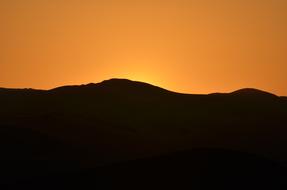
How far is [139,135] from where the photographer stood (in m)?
55.9

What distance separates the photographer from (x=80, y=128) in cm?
5247

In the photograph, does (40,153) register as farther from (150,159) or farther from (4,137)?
(150,159)

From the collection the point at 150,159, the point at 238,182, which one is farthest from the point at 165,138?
the point at 238,182

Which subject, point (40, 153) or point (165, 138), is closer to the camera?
point (40, 153)

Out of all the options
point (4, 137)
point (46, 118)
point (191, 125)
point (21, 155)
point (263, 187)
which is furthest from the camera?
point (191, 125)

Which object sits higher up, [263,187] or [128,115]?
[128,115]

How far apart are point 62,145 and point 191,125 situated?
931 inches

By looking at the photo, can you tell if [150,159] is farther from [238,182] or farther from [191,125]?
[191,125]

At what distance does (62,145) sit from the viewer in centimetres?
4184

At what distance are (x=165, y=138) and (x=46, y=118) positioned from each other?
11251mm

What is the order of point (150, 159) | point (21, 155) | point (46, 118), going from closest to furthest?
point (150, 159), point (21, 155), point (46, 118)

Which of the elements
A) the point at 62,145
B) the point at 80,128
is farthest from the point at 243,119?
the point at 62,145

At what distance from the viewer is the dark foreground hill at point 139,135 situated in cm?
2689

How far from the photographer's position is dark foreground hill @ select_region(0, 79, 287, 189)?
88.2ft
